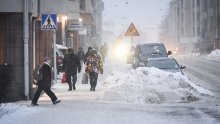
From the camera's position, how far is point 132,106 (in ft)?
58.2

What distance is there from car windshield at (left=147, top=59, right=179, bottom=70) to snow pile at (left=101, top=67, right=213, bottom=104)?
6043mm

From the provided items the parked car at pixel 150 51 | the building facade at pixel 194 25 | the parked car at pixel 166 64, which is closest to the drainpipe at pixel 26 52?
the parked car at pixel 166 64

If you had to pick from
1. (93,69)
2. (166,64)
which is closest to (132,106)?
(93,69)

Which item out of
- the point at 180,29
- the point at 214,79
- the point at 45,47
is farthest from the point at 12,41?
the point at 180,29

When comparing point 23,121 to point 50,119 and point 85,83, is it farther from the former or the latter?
point 85,83

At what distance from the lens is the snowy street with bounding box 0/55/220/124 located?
47.9ft

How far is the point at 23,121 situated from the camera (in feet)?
46.9

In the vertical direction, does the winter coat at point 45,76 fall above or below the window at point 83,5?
below

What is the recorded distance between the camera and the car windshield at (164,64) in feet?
89.3

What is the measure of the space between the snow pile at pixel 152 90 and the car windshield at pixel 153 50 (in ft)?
43.6

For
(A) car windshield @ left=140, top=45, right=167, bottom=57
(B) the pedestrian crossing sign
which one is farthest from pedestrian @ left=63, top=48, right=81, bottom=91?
(A) car windshield @ left=140, top=45, right=167, bottom=57

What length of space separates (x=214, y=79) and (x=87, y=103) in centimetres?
1446

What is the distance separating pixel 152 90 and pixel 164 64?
26.7 feet

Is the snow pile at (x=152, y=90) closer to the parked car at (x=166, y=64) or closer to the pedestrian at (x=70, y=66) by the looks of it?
the pedestrian at (x=70, y=66)
